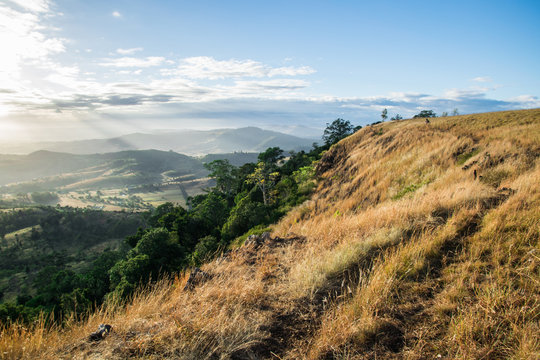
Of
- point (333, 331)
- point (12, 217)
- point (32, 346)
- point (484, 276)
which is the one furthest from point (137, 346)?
point (12, 217)

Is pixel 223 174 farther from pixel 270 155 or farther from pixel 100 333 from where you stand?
pixel 100 333

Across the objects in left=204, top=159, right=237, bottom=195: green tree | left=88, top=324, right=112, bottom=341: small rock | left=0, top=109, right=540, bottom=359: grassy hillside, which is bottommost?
left=204, top=159, right=237, bottom=195: green tree

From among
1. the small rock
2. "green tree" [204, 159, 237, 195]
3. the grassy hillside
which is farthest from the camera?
"green tree" [204, 159, 237, 195]

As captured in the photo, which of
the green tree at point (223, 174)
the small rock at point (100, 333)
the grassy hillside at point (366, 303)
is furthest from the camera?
the green tree at point (223, 174)

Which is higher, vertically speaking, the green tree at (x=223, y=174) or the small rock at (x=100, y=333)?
the small rock at (x=100, y=333)

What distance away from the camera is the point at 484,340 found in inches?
87.8

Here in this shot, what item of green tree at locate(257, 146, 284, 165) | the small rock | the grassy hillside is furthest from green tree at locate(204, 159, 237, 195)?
the small rock

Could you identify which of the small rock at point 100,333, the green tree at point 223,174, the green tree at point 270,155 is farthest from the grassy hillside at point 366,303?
the green tree at point 223,174

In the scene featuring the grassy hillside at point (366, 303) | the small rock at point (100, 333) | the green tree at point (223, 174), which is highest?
the grassy hillside at point (366, 303)

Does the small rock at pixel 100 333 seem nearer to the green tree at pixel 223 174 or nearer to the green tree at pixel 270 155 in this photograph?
the green tree at pixel 223 174

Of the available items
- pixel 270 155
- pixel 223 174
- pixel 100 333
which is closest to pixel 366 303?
pixel 100 333

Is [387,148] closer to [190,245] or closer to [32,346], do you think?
[32,346]

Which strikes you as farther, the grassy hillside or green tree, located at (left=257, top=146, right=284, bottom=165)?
green tree, located at (left=257, top=146, right=284, bottom=165)

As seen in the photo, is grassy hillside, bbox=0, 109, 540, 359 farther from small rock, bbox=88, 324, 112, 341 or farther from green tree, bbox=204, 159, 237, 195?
green tree, bbox=204, 159, 237, 195
